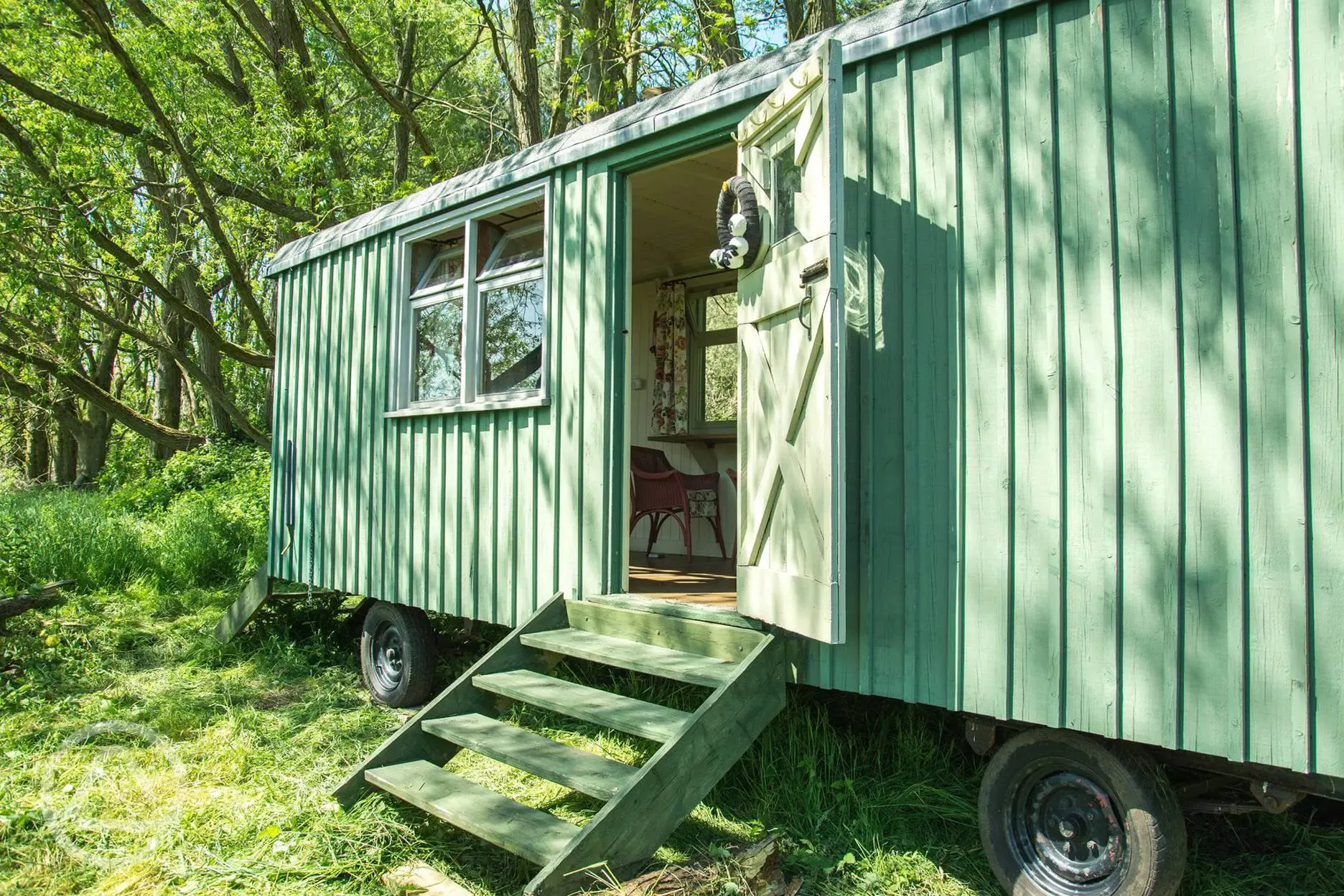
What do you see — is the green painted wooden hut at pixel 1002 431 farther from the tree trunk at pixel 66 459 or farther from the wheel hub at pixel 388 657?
the tree trunk at pixel 66 459

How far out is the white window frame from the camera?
452 centimetres

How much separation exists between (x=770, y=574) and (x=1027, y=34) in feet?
6.55

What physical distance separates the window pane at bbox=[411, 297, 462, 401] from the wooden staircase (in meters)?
1.69

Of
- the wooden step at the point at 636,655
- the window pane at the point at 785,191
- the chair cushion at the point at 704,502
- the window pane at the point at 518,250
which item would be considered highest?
the window pane at the point at 518,250

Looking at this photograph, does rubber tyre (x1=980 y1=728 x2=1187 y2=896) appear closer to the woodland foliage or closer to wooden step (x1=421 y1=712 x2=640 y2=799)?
wooden step (x1=421 y1=712 x2=640 y2=799)

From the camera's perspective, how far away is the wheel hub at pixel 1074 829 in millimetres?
2654

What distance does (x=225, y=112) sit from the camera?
393 inches

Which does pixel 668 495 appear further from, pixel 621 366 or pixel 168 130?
pixel 168 130

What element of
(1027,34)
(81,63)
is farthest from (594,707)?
(81,63)

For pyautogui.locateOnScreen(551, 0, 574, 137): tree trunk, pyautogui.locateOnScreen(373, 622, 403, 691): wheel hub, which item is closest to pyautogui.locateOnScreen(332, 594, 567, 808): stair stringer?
pyautogui.locateOnScreen(373, 622, 403, 691): wheel hub

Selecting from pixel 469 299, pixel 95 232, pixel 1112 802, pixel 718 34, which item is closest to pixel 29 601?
pixel 469 299

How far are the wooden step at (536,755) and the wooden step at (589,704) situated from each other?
0.40 ft

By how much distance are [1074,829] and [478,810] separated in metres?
1.93

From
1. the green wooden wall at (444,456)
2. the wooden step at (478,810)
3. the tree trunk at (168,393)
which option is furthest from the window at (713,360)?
the tree trunk at (168,393)
